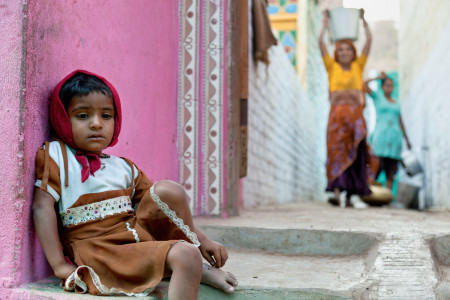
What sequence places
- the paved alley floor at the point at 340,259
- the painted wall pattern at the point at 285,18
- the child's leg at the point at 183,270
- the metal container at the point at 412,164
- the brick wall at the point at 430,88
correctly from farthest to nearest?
the painted wall pattern at the point at 285,18, the metal container at the point at 412,164, the brick wall at the point at 430,88, the paved alley floor at the point at 340,259, the child's leg at the point at 183,270

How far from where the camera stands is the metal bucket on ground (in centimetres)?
634

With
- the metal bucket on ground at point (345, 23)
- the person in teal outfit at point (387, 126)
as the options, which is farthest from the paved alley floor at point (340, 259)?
the person in teal outfit at point (387, 126)

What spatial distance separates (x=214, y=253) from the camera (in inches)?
74.3

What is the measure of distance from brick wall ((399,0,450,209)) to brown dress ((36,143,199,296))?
18.5 ft

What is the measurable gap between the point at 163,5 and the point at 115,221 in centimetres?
212

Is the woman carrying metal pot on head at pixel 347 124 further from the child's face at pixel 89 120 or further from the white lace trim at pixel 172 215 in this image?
the child's face at pixel 89 120

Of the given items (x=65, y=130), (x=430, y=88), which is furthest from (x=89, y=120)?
(x=430, y=88)

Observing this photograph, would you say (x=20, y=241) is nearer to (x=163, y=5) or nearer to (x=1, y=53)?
(x=1, y=53)

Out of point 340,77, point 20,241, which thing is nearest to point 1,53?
point 20,241

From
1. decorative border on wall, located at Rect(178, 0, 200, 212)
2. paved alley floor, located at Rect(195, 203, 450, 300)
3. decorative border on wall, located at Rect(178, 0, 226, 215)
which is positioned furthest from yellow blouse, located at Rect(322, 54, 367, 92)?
paved alley floor, located at Rect(195, 203, 450, 300)

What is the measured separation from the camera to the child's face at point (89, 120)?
1.79 m

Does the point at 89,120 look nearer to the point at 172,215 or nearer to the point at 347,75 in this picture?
the point at 172,215

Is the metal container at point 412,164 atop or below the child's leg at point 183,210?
below

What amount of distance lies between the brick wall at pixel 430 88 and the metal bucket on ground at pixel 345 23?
1183 millimetres
